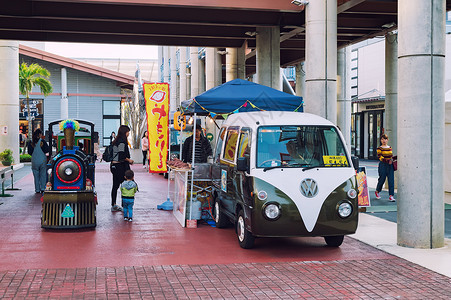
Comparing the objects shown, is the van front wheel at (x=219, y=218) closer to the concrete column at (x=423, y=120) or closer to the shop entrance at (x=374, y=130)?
the concrete column at (x=423, y=120)

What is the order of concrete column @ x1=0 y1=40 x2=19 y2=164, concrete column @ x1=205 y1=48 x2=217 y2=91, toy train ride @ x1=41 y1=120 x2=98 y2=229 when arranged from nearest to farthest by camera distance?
toy train ride @ x1=41 y1=120 x2=98 y2=229 → concrete column @ x1=0 y1=40 x2=19 y2=164 → concrete column @ x1=205 y1=48 x2=217 y2=91

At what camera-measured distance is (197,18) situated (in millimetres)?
19953

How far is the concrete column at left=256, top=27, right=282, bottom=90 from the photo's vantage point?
22.5 m

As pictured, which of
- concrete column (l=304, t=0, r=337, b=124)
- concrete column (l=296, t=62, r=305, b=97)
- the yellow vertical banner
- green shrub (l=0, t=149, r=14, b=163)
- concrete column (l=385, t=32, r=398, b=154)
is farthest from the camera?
concrete column (l=296, t=62, r=305, b=97)

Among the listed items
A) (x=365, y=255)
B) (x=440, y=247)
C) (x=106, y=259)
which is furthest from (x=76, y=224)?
(x=440, y=247)

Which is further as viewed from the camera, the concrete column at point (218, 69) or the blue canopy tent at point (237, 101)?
the concrete column at point (218, 69)

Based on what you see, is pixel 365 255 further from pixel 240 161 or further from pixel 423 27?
pixel 423 27

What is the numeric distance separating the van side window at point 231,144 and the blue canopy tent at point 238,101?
1097 mm

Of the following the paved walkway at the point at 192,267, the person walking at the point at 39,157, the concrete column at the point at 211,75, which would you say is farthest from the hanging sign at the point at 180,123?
the concrete column at the point at 211,75

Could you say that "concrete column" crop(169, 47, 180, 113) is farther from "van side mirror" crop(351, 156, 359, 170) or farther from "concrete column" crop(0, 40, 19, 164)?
"van side mirror" crop(351, 156, 359, 170)

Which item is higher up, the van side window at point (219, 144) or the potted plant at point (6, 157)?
the van side window at point (219, 144)

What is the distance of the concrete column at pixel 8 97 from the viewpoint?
30281 mm

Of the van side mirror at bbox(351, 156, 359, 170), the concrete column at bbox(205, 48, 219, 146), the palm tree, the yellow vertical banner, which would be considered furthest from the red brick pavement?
the palm tree

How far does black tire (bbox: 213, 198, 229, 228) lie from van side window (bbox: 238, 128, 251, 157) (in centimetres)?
183
